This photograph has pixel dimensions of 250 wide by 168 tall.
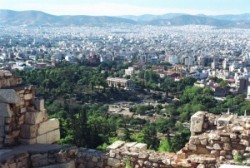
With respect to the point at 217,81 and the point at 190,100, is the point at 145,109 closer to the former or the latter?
the point at 190,100

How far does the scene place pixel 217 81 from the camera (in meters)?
86.7

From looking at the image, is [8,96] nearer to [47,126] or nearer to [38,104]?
[38,104]

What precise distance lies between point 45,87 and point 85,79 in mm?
10560

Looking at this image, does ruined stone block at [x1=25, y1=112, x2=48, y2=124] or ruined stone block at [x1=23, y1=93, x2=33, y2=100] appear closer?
ruined stone block at [x1=25, y1=112, x2=48, y2=124]

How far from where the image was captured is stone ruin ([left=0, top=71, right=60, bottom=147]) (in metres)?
6.00

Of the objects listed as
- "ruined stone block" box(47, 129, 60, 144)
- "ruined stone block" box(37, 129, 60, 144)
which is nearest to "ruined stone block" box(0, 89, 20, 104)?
"ruined stone block" box(37, 129, 60, 144)

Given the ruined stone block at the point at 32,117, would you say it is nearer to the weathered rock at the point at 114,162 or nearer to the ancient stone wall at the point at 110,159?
the ancient stone wall at the point at 110,159

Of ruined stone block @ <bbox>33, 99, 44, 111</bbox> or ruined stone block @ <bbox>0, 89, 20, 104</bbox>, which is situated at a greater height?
ruined stone block @ <bbox>0, 89, 20, 104</bbox>

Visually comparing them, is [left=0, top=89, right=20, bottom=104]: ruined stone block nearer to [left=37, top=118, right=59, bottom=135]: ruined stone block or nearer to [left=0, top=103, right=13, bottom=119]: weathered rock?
[left=0, top=103, right=13, bottom=119]: weathered rock

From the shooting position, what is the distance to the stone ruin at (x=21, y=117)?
6000mm

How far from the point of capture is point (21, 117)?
623 centimetres

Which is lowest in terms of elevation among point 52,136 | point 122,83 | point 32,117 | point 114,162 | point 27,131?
point 122,83

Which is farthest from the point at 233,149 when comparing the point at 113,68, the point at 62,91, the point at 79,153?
the point at 113,68

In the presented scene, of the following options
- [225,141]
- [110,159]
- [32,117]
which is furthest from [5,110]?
[225,141]
